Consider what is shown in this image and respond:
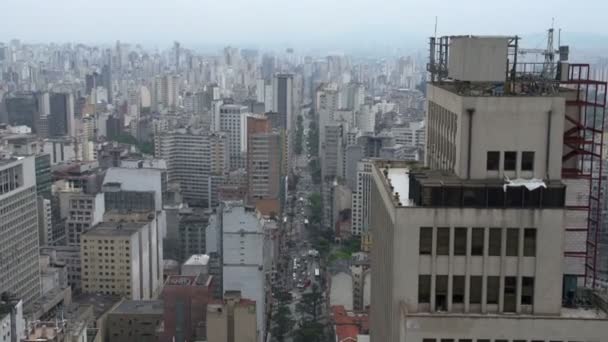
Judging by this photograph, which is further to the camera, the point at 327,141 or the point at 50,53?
the point at 50,53

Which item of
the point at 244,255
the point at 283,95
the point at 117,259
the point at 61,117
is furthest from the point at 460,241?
the point at 283,95

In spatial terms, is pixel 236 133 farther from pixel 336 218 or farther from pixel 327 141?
pixel 336 218

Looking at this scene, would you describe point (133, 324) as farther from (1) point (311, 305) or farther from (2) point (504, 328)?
(2) point (504, 328)

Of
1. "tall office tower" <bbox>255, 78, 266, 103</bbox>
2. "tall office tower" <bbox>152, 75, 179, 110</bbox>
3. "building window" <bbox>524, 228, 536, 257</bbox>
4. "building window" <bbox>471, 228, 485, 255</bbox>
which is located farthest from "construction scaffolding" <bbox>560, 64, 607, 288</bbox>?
"tall office tower" <bbox>152, 75, 179, 110</bbox>

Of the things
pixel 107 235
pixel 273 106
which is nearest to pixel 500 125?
pixel 107 235

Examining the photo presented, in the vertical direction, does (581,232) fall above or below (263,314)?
above

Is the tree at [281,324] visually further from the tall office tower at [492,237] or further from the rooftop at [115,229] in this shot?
the tall office tower at [492,237]
